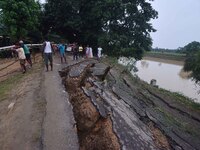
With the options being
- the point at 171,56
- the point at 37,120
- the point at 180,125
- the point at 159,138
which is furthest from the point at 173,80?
the point at 37,120

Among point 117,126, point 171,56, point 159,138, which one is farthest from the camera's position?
point 171,56

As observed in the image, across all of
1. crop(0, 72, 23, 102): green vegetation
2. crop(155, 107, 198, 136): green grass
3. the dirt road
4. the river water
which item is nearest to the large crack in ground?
the dirt road

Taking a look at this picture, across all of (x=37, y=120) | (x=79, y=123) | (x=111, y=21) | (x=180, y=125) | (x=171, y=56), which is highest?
(x=111, y=21)

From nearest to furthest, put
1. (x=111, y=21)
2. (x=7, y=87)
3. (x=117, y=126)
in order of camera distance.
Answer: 1. (x=117, y=126)
2. (x=7, y=87)
3. (x=111, y=21)

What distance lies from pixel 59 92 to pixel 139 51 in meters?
20.3

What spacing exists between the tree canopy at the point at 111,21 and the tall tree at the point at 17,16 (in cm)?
450

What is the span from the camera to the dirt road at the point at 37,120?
19.2 ft

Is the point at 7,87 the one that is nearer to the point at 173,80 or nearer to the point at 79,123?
the point at 79,123

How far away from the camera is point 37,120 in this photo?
23.2 feet

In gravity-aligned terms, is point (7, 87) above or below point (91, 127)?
below

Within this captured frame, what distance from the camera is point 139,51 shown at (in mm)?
29359

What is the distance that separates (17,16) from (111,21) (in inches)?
349

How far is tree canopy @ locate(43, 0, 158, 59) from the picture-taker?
2881 cm

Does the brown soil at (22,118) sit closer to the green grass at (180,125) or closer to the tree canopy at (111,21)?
the green grass at (180,125)
